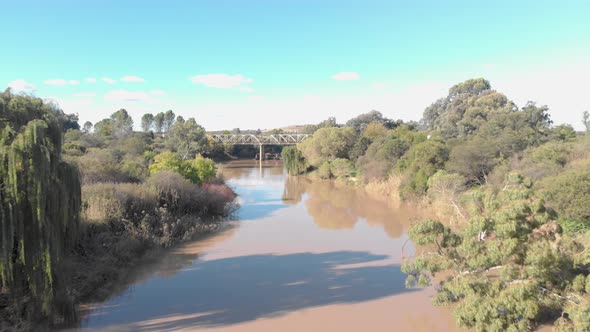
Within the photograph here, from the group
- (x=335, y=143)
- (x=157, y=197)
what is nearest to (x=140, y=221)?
(x=157, y=197)

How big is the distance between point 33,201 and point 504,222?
9.47m

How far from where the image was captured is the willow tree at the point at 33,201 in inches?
285

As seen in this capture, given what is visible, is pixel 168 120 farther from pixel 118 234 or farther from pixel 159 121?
pixel 118 234

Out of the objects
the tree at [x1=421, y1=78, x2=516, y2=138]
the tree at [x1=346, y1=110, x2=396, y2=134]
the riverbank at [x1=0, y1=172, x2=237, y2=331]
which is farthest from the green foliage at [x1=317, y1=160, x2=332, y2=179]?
the tree at [x1=346, y1=110, x2=396, y2=134]

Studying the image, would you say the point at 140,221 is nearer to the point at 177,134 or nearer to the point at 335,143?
the point at 335,143

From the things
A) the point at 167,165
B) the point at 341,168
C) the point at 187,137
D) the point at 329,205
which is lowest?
the point at 329,205

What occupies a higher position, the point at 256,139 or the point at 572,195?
the point at 256,139

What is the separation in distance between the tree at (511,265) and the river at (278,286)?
5.89ft

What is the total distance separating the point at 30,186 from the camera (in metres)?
7.39

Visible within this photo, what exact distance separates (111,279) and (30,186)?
5.34 m

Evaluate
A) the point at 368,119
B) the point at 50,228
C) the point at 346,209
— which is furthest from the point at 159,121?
the point at 50,228

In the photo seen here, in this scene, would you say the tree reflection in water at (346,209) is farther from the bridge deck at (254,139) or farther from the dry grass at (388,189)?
the bridge deck at (254,139)

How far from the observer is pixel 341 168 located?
40000 millimetres

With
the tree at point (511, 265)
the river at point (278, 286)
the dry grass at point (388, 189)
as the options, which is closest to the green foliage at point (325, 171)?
the dry grass at point (388, 189)
